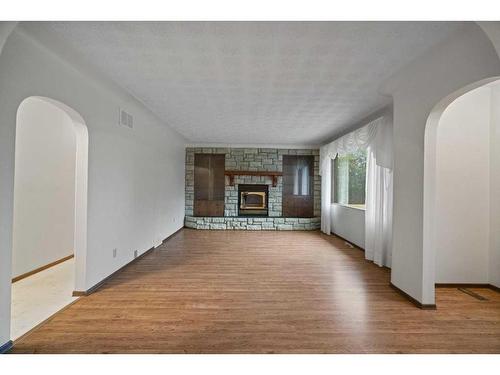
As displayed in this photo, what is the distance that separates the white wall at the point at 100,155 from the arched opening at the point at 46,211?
0.38 ft

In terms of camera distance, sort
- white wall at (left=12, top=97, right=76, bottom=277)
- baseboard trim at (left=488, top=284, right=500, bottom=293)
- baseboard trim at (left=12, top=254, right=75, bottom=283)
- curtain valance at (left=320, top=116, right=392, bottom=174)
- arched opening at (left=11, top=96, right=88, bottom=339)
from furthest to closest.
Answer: curtain valance at (left=320, top=116, right=392, bottom=174)
white wall at (left=12, top=97, right=76, bottom=277)
baseboard trim at (left=12, top=254, right=75, bottom=283)
baseboard trim at (left=488, top=284, right=500, bottom=293)
arched opening at (left=11, top=96, right=88, bottom=339)

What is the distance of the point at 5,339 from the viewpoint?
193 centimetres

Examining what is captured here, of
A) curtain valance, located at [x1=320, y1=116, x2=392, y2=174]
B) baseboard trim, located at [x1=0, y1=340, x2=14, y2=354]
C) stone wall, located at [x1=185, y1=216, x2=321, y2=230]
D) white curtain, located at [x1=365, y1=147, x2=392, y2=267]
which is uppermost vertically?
curtain valance, located at [x1=320, y1=116, x2=392, y2=174]

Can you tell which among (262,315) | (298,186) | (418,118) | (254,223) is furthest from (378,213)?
(254,223)

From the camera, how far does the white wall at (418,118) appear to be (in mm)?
2156

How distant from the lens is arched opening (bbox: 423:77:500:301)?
3322mm

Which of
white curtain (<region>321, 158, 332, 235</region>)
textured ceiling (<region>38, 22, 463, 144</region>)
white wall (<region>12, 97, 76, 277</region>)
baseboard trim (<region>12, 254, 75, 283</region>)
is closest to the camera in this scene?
textured ceiling (<region>38, 22, 463, 144</region>)

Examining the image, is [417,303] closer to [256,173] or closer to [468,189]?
[468,189]

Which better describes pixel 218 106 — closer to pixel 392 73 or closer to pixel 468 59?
pixel 392 73

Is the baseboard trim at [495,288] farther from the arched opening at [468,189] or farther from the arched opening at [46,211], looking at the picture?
the arched opening at [46,211]

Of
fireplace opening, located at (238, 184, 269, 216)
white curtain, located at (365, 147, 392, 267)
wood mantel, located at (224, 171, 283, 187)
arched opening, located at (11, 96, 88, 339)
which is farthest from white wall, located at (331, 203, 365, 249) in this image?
arched opening, located at (11, 96, 88, 339)

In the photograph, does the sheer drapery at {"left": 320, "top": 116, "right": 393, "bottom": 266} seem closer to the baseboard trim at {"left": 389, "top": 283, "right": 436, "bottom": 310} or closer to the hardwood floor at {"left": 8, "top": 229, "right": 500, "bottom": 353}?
the hardwood floor at {"left": 8, "top": 229, "right": 500, "bottom": 353}

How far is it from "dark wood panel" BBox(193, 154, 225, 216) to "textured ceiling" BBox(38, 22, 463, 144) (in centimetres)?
387

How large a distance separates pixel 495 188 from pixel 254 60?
324 centimetres
